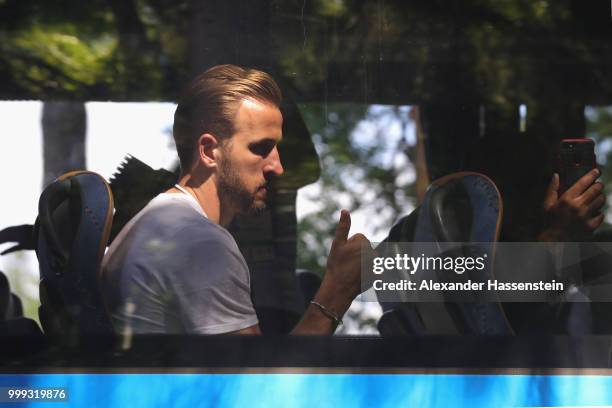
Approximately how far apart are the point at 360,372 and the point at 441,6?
143 centimetres

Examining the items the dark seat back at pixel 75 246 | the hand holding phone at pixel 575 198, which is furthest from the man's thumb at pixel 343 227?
the dark seat back at pixel 75 246

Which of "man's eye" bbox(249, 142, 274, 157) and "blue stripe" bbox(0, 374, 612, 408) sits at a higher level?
"man's eye" bbox(249, 142, 274, 157)

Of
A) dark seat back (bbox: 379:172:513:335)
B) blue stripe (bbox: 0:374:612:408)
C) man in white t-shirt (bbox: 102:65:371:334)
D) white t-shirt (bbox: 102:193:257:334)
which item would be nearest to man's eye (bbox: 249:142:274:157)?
man in white t-shirt (bbox: 102:65:371:334)

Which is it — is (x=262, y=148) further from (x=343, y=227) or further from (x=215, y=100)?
(x=343, y=227)

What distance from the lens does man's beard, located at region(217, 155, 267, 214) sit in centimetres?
344

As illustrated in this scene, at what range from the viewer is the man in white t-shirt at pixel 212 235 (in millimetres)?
3422

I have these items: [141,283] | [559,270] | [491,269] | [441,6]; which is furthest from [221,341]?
[441,6]

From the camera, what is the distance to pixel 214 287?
11.2ft

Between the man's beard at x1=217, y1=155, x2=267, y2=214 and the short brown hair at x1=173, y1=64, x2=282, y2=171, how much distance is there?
Answer: 0.12 metres

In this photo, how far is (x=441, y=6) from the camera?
3533 millimetres

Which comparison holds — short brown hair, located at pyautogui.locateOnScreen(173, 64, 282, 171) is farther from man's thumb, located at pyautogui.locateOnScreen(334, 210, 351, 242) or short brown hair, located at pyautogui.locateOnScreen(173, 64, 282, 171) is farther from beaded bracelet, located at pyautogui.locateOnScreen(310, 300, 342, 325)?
beaded bracelet, located at pyautogui.locateOnScreen(310, 300, 342, 325)

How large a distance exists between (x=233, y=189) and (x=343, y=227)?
0.44m

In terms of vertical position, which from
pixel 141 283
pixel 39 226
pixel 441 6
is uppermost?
pixel 441 6

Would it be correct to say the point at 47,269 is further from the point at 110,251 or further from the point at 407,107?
the point at 407,107
